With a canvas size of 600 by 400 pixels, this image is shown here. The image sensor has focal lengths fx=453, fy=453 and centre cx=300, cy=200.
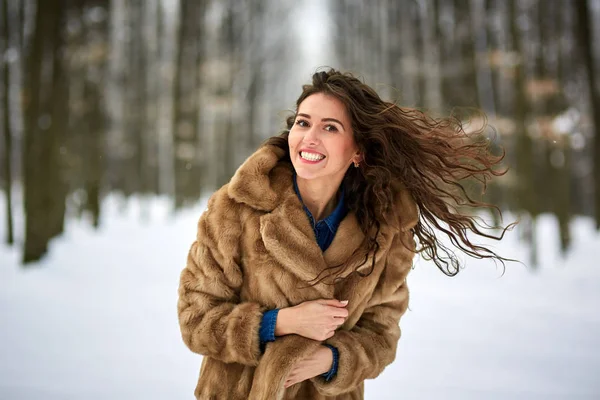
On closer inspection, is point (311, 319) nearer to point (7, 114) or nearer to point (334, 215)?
point (334, 215)

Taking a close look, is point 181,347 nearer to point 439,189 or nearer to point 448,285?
point 439,189

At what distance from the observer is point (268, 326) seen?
166 centimetres

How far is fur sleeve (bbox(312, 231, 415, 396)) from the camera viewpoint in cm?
171

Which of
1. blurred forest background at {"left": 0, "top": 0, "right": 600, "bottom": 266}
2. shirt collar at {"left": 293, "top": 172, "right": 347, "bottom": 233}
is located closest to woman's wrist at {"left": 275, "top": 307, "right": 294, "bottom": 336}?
shirt collar at {"left": 293, "top": 172, "right": 347, "bottom": 233}

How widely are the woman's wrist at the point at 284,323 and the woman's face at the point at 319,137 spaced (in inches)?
20.2

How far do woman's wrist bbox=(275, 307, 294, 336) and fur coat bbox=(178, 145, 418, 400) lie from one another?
0.03 metres

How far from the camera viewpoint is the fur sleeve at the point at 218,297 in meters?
1.65

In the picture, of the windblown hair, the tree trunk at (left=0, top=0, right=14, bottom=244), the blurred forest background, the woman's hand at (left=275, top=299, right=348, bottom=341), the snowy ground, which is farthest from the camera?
the tree trunk at (left=0, top=0, right=14, bottom=244)

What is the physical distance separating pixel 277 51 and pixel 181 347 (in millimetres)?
15899

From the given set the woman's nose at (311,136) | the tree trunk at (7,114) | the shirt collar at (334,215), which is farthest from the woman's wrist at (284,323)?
the tree trunk at (7,114)

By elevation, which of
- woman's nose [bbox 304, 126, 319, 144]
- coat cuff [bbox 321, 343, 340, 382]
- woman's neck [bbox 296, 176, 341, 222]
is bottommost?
coat cuff [bbox 321, 343, 340, 382]

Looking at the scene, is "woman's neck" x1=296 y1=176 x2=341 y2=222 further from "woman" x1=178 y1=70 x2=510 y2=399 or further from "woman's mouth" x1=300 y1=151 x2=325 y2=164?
"woman's mouth" x1=300 y1=151 x2=325 y2=164

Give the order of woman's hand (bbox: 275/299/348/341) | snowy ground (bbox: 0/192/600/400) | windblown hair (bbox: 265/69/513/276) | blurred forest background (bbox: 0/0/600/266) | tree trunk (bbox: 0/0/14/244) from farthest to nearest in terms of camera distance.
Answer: tree trunk (bbox: 0/0/14/244) → blurred forest background (bbox: 0/0/600/266) → snowy ground (bbox: 0/192/600/400) → windblown hair (bbox: 265/69/513/276) → woman's hand (bbox: 275/299/348/341)

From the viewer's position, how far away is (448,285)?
703 centimetres
